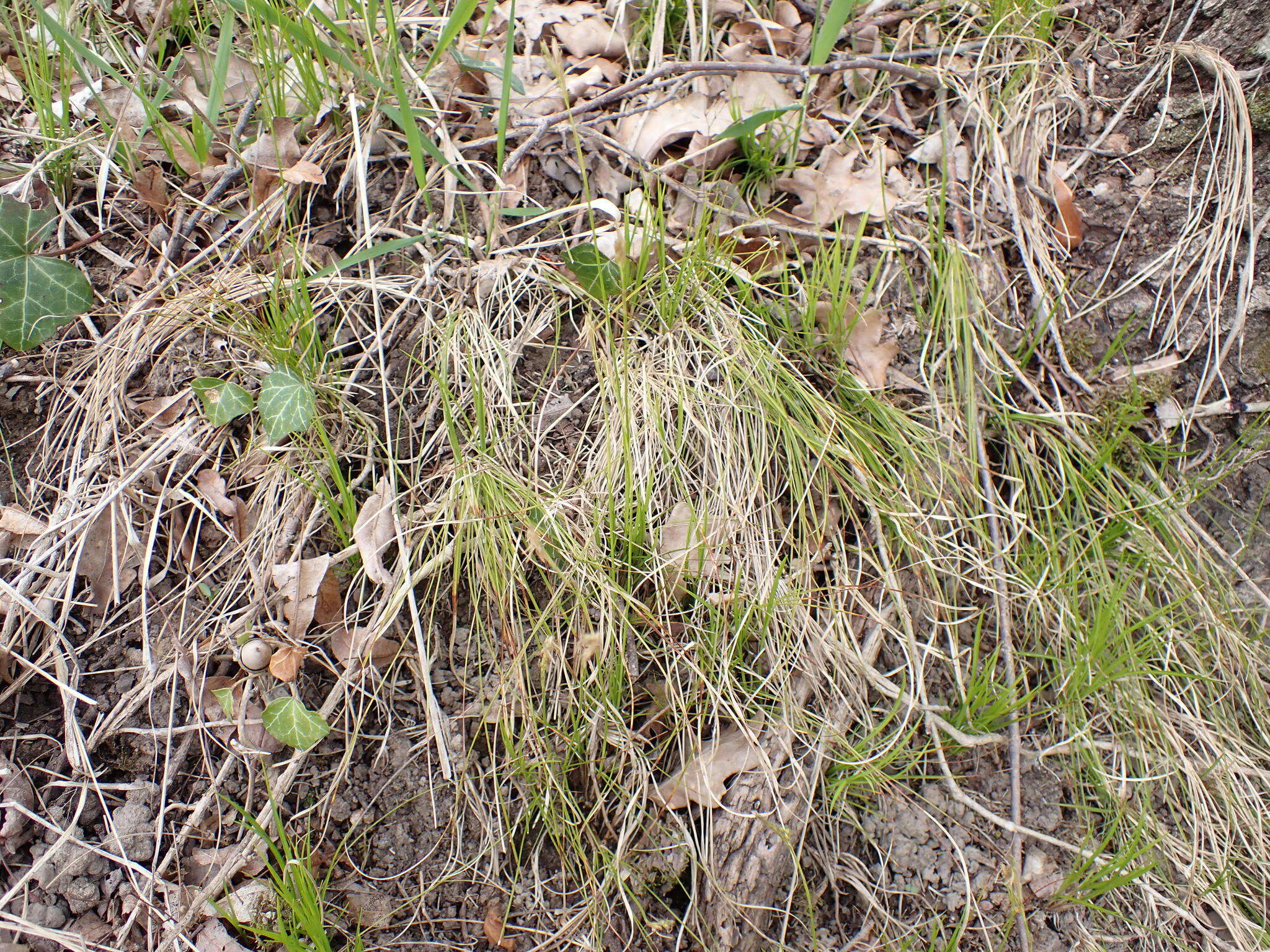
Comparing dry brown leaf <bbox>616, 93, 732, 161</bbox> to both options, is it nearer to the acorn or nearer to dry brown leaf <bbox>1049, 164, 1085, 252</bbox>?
dry brown leaf <bbox>1049, 164, 1085, 252</bbox>

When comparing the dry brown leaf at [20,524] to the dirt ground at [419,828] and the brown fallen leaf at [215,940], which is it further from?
the brown fallen leaf at [215,940]

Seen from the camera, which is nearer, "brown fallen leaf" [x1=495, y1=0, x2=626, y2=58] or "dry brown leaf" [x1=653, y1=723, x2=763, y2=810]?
"dry brown leaf" [x1=653, y1=723, x2=763, y2=810]

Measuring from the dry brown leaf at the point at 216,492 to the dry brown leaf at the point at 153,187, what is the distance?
59 centimetres

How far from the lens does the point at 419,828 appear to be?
134 centimetres

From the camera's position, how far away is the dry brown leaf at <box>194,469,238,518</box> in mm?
1407

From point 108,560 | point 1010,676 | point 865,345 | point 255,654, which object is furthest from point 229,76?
point 1010,676

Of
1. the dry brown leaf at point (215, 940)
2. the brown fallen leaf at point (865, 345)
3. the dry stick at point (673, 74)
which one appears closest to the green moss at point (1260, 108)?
the dry stick at point (673, 74)

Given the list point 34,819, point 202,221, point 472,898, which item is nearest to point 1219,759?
point 472,898

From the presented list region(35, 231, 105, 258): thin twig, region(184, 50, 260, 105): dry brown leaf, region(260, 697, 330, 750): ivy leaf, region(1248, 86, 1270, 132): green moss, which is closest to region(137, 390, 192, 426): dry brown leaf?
region(35, 231, 105, 258): thin twig

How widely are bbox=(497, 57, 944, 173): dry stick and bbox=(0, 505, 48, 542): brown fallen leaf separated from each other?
1.13 meters

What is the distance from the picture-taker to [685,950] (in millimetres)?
1291

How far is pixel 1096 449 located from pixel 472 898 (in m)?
1.51

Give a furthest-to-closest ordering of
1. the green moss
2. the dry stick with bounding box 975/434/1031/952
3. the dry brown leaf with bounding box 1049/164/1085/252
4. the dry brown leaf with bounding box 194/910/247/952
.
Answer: the dry brown leaf with bounding box 1049/164/1085/252 < the green moss < the dry stick with bounding box 975/434/1031/952 < the dry brown leaf with bounding box 194/910/247/952

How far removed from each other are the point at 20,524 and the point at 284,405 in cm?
56
